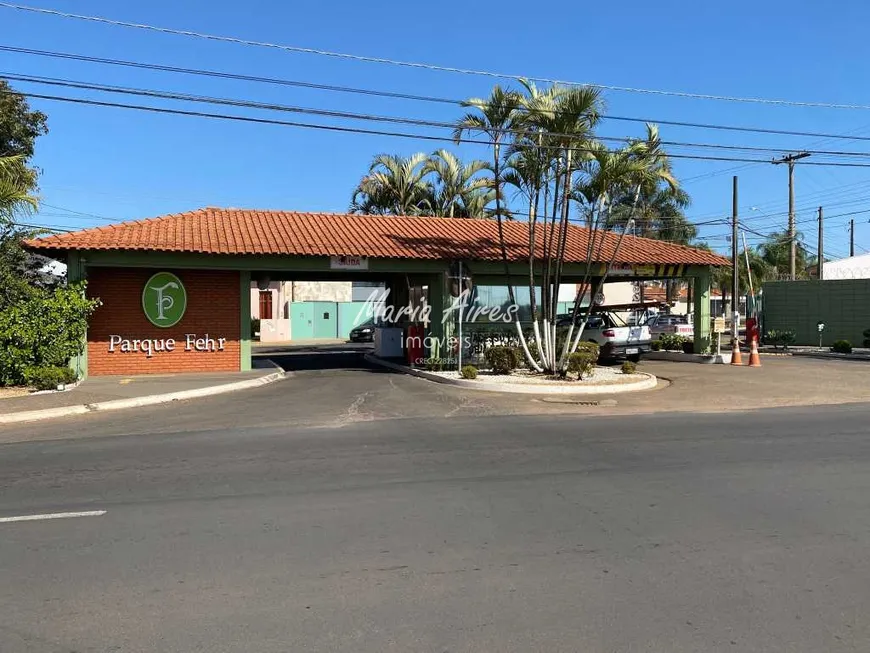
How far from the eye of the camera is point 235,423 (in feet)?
36.3

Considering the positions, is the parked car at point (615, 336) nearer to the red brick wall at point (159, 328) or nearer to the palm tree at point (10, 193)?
the red brick wall at point (159, 328)

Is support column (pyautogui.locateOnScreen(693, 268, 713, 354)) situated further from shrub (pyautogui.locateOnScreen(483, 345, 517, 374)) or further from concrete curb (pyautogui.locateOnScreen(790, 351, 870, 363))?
shrub (pyautogui.locateOnScreen(483, 345, 517, 374))

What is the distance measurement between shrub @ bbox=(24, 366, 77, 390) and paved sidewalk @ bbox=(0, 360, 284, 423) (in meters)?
0.38

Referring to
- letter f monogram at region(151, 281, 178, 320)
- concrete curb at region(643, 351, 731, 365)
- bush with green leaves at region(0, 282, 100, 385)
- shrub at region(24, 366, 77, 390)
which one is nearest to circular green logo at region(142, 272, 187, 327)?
letter f monogram at region(151, 281, 178, 320)

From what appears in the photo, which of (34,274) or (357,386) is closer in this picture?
(357,386)

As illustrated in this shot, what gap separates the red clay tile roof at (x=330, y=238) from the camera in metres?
18.5

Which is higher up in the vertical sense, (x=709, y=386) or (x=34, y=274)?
(x=34, y=274)

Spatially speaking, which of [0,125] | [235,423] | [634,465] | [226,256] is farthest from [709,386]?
[0,125]

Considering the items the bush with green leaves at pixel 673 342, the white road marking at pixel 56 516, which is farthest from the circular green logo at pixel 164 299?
the bush with green leaves at pixel 673 342

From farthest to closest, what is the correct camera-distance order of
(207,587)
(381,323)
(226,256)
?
(381,323) → (226,256) → (207,587)

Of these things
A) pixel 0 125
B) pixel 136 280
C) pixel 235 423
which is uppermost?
pixel 0 125

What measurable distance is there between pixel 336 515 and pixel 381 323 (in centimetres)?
2236

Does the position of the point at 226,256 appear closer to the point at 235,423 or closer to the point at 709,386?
the point at 235,423

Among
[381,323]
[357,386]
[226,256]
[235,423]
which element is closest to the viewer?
[235,423]
